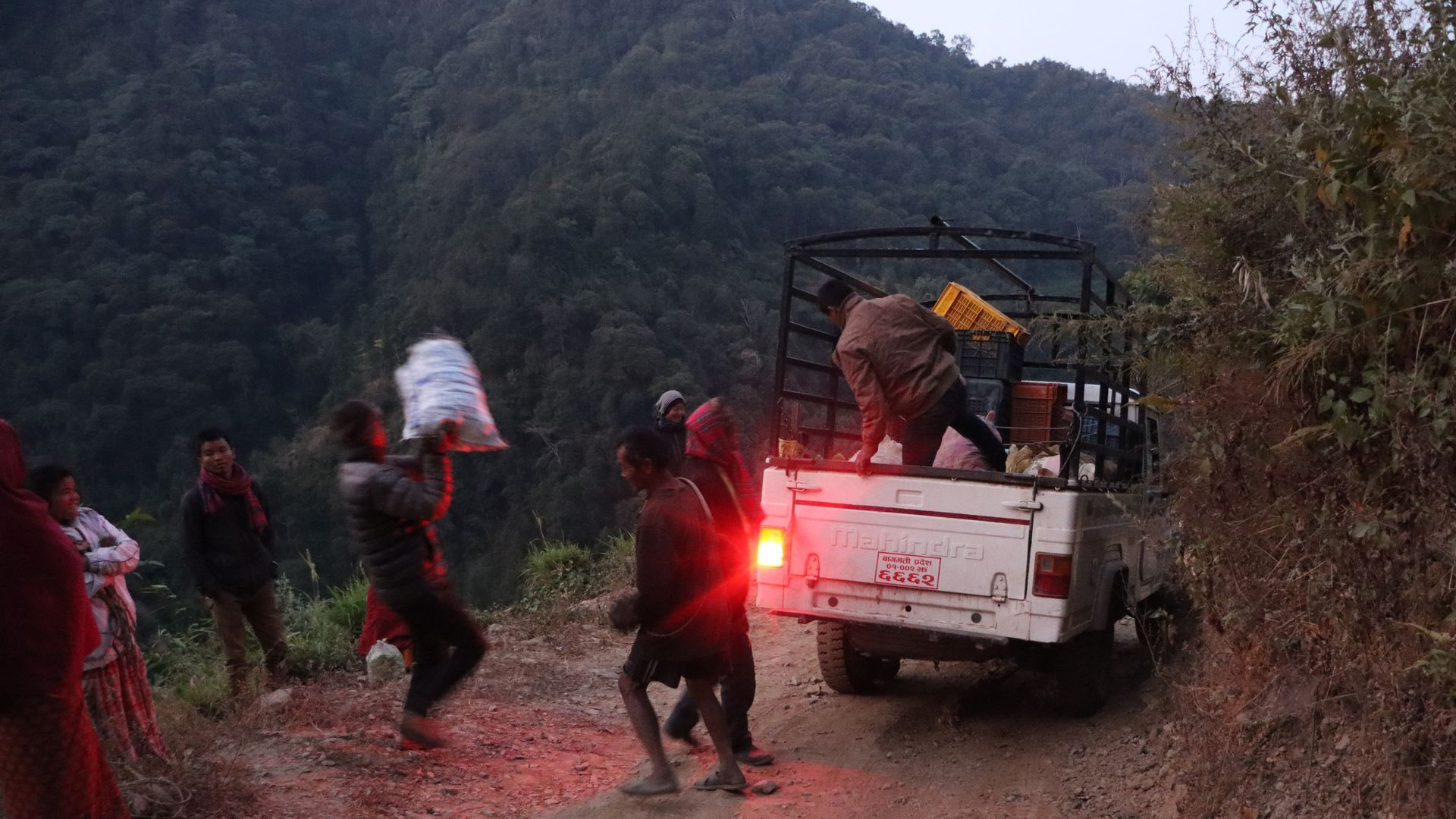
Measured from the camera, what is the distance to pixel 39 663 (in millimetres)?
3207

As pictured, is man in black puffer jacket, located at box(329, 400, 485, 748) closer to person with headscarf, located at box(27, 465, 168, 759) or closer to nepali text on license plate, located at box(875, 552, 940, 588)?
person with headscarf, located at box(27, 465, 168, 759)

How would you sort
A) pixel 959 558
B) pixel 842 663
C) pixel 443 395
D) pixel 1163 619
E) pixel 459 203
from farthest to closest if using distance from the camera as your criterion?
pixel 459 203, pixel 1163 619, pixel 842 663, pixel 959 558, pixel 443 395

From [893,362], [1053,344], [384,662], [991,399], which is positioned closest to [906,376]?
[893,362]

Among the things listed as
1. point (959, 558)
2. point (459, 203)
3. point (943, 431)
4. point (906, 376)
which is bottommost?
point (959, 558)

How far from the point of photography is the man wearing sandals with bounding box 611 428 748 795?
458 centimetres

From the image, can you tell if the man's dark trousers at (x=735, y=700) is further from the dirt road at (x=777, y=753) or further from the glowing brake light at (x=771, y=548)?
the glowing brake light at (x=771, y=548)

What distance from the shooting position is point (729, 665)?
4.91 meters

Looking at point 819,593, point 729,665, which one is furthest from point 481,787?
point 819,593

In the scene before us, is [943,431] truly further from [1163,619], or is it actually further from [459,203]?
[459,203]

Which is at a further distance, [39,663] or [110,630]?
[110,630]

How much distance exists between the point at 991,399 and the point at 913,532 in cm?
182

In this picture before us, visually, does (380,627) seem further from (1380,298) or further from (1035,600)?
(1380,298)

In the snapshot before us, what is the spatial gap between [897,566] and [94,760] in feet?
11.5

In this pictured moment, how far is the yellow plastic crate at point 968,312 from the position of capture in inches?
295
